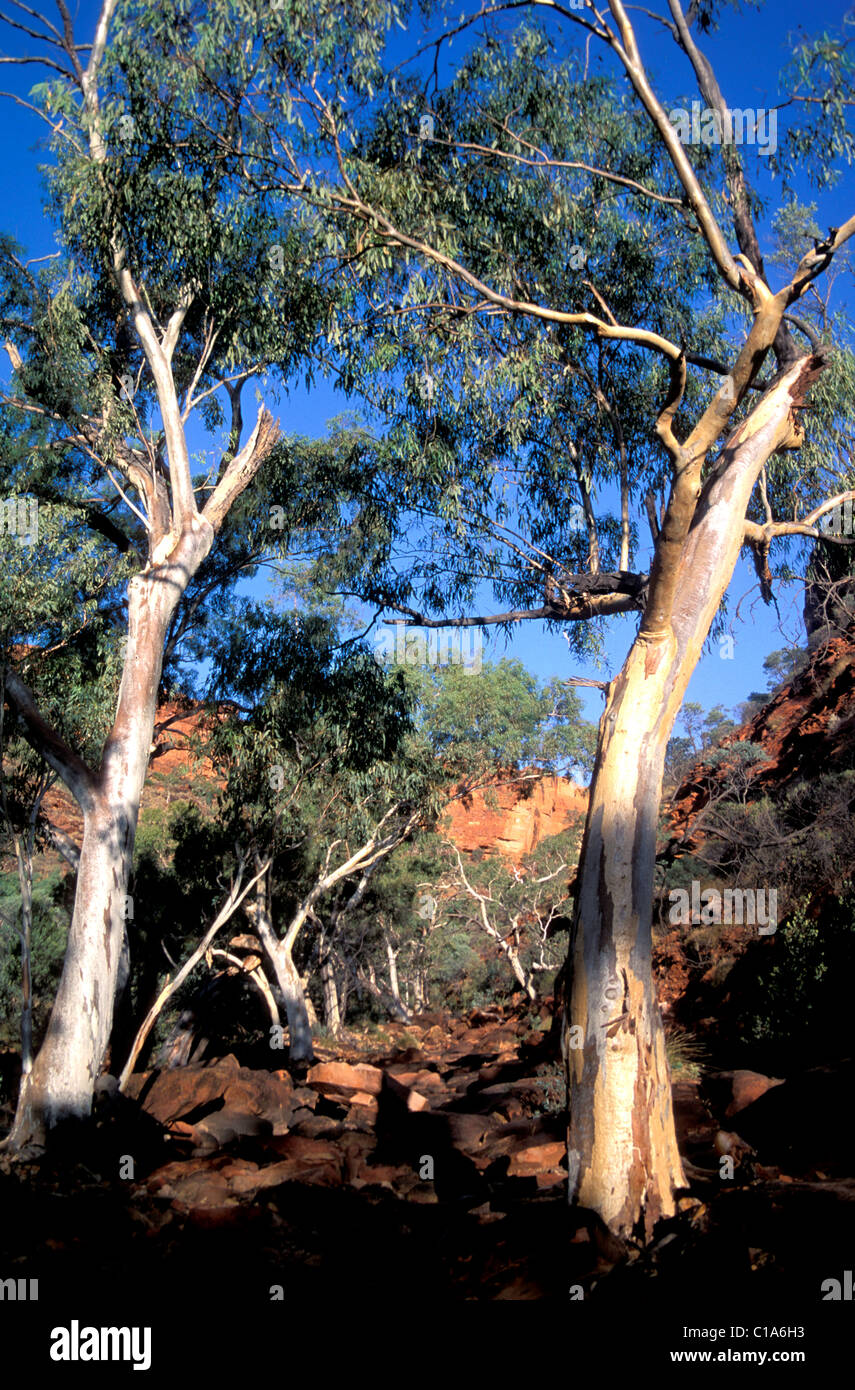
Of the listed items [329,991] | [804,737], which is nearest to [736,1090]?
[804,737]

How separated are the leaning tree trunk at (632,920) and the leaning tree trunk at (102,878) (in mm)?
4264

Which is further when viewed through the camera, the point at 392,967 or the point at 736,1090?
the point at 392,967

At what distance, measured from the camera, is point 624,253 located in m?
8.62

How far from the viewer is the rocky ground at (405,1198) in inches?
129

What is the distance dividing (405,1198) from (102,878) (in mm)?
3707

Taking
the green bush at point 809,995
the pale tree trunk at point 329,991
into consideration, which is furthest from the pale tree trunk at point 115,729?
the pale tree trunk at point 329,991

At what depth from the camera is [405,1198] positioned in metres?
4.99

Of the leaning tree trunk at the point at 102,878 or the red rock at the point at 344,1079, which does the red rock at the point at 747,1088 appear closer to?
the red rock at the point at 344,1079

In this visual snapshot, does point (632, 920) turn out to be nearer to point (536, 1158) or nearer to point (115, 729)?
point (536, 1158)

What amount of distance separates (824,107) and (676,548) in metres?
4.62
